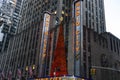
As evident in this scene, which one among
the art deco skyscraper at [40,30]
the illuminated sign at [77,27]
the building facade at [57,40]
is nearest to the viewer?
the illuminated sign at [77,27]

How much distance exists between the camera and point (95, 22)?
266 ft

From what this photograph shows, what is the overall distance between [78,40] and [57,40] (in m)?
4.79

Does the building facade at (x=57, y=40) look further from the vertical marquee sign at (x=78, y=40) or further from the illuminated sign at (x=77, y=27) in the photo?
the illuminated sign at (x=77, y=27)

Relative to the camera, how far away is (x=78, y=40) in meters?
33.8

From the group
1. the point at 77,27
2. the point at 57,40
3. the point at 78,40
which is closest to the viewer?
the point at 57,40

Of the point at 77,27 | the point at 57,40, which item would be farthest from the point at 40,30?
the point at 57,40

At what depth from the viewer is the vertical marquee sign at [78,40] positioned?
3198 centimetres

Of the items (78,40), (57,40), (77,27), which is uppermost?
(77,27)

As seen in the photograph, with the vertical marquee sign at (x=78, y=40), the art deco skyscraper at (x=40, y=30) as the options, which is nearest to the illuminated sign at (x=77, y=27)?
the vertical marquee sign at (x=78, y=40)

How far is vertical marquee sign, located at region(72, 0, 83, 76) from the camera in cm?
3198

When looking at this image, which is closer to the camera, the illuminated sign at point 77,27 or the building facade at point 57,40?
the illuminated sign at point 77,27

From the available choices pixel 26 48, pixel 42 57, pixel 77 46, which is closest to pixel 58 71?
pixel 77 46

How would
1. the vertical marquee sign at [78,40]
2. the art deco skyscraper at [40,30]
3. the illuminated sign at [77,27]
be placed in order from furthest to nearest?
1. the art deco skyscraper at [40,30]
2. the illuminated sign at [77,27]
3. the vertical marquee sign at [78,40]

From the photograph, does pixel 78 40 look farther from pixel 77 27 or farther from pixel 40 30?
pixel 40 30
